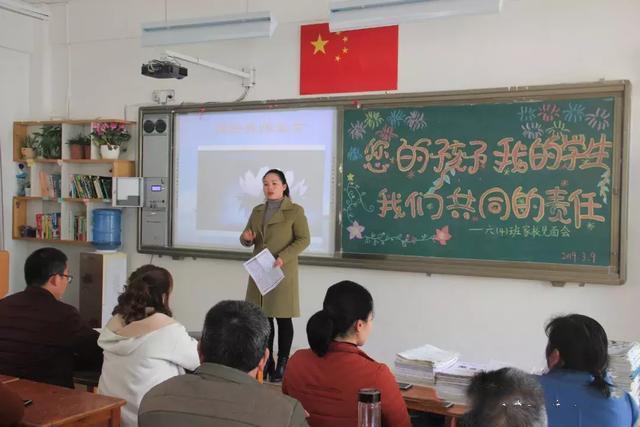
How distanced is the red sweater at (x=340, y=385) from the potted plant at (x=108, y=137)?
4.44 meters

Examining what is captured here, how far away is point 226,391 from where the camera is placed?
1775 mm

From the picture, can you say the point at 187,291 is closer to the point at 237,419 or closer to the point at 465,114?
the point at 465,114

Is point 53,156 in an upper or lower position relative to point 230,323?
upper

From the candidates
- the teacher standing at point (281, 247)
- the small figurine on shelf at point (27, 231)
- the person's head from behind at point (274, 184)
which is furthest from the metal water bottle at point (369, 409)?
the small figurine on shelf at point (27, 231)

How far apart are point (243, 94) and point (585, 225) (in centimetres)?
292

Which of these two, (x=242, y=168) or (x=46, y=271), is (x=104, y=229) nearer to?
(x=242, y=168)

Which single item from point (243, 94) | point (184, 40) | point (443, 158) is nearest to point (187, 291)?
point (243, 94)

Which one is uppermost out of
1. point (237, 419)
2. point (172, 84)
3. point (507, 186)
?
point (172, 84)

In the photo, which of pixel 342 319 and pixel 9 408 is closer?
pixel 9 408

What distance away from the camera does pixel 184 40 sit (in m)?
5.24

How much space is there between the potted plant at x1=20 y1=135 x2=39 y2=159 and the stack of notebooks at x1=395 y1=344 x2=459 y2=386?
5.01 meters

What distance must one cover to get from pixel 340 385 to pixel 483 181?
2899mm

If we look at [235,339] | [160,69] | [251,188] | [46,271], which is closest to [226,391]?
[235,339]

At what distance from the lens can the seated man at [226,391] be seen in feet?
5.72
